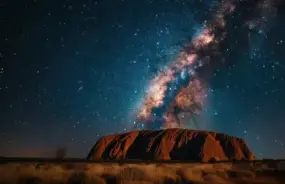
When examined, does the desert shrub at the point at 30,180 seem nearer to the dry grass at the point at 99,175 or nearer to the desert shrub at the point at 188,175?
the dry grass at the point at 99,175

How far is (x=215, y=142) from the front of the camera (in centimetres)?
10438

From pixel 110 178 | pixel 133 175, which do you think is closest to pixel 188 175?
pixel 133 175

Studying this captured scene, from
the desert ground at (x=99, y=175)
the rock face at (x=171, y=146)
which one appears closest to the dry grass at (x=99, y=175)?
the desert ground at (x=99, y=175)

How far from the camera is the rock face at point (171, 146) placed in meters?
100

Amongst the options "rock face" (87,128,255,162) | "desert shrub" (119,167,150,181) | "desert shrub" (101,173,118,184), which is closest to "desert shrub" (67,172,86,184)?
"desert shrub" (101,173,118,184)

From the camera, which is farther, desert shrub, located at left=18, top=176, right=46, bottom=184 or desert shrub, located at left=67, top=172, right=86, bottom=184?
desert shrub, located at left=67, top=172, right=86, bottom=184

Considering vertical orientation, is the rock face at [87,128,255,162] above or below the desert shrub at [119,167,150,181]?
below

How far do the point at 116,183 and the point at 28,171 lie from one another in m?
4.45

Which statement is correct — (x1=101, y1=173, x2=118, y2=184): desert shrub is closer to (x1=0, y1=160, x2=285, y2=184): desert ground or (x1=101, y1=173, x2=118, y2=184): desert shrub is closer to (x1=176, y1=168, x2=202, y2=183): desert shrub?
(x1=0, y1=160, x2=285, y2=184): desert ground

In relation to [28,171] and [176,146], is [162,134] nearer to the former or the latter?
[176,146]

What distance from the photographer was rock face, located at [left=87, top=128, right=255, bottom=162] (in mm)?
100250

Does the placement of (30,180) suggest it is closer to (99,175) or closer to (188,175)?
(99,175)

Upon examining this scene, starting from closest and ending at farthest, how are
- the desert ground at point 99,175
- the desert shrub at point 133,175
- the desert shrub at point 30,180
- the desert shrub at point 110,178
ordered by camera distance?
1. the desert shrub at point 30,180
2. the desert ground at point 99,175
3. the desert shrub at point 110,178
4. the desert shrub at point 133,175

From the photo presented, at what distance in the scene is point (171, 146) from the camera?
347 feet
